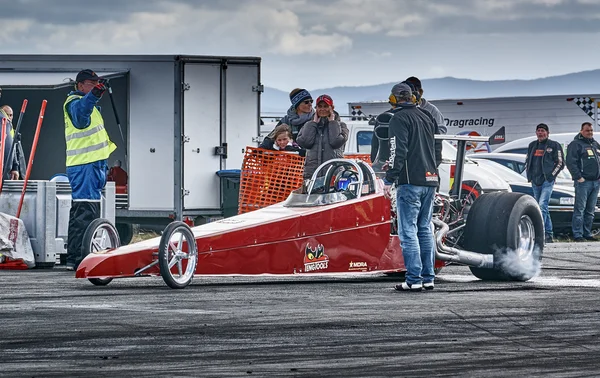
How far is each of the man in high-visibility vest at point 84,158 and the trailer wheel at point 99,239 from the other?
1.32 m

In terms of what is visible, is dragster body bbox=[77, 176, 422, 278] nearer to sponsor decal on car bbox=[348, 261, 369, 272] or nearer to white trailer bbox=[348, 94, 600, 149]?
sponsor decal on car bbox=[348, 261, 369, 272]

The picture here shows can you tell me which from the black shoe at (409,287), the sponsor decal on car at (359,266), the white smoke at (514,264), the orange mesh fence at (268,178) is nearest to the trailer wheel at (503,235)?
the white smoke at (514,264)

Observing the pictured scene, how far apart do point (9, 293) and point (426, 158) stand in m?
3.95

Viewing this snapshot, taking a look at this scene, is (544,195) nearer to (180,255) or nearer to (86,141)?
(86,141)

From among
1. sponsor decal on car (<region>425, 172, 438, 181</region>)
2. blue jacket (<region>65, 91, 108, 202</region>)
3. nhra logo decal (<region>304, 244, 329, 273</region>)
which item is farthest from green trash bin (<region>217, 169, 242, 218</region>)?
sponsor decal on car (<region>425, 172, 438, 181</region>)

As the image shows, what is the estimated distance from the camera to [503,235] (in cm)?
1284

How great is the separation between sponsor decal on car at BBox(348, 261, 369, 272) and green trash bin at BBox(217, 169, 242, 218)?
693cm

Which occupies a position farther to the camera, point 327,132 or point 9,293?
point 327,132

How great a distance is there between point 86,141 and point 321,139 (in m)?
2.53

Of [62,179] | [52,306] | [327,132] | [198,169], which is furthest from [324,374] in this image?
[198,169]

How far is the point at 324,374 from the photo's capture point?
6.95 m

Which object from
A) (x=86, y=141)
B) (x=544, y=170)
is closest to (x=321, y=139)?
(x=86, y=141)

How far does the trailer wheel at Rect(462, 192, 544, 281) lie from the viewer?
12.8 m

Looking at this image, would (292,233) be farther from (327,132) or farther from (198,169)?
(198,169)
